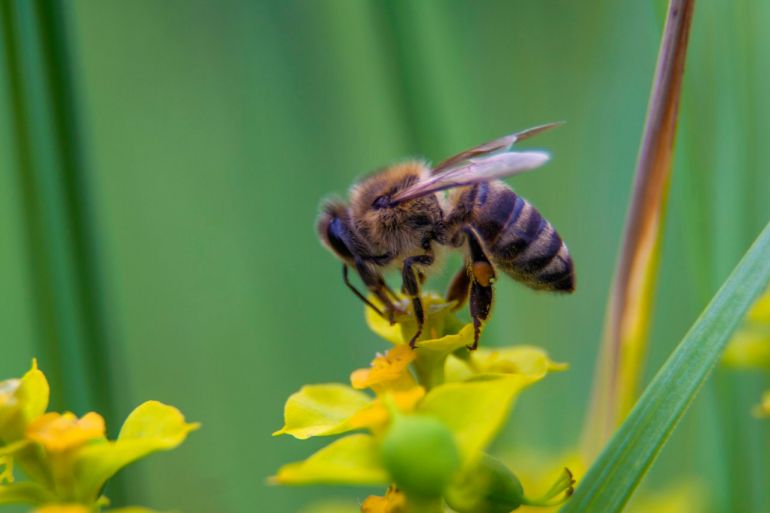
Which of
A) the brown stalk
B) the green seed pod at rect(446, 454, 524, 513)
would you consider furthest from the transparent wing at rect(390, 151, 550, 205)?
the green seed pod at rect(446, 454, 524, 513)

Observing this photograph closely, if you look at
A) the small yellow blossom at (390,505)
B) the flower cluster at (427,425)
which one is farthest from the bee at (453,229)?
the small yellow blossom at (390,505)

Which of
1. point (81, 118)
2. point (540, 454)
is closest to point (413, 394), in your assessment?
point (81, 118)

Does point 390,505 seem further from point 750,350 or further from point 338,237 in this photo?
point 338,237

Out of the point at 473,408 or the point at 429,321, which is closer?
the point at 473,408

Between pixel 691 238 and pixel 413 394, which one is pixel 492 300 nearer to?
pixel 691 238

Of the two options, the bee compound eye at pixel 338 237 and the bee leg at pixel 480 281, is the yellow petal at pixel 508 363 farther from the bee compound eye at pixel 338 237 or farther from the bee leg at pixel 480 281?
the bee compound eye at pixel 338 237

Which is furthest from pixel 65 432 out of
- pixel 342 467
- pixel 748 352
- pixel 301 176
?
pixel 301 176
